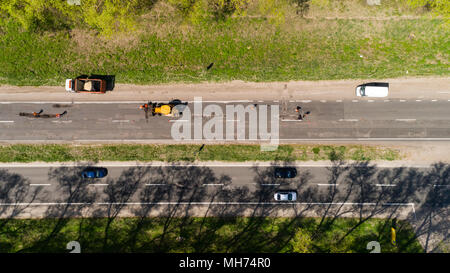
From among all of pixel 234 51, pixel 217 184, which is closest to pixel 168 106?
pixel 234 51

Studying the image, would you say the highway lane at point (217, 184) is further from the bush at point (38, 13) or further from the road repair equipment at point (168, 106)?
the bush at point (38, 13)

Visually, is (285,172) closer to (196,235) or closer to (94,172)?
(196,235)

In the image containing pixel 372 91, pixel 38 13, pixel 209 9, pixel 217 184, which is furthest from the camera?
pixel 217 184

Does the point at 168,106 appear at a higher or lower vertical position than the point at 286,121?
higher

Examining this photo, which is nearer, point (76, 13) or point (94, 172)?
point (76, 13)

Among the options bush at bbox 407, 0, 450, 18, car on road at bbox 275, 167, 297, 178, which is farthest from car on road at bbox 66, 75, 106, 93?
bush at bbox 407, 0, 450, 18

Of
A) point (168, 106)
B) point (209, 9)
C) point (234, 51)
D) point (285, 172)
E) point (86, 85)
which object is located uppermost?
point (209, 9)

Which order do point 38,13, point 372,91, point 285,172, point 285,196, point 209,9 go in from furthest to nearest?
point 209,9 < point 285,172 < point 285,196 < point 372,91 < point 38,13
